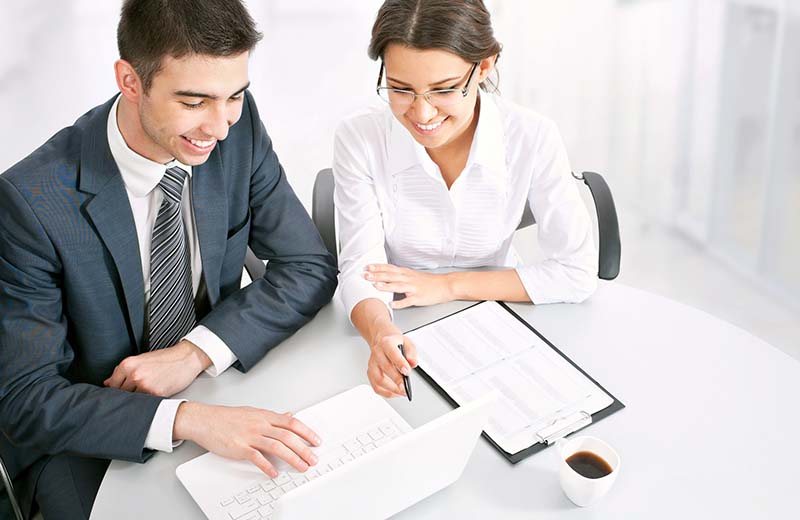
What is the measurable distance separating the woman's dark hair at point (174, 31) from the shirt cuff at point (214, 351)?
1.50 feet

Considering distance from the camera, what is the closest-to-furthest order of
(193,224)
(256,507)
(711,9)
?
(256,507)
(193,224)
(711,9)

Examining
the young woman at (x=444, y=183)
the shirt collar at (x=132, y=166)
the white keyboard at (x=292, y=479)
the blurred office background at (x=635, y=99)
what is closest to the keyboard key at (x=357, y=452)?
the white keyboard at (x=292, y=479)

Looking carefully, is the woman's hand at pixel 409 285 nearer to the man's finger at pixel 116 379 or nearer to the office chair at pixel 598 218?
the office chair at pixel 598 218

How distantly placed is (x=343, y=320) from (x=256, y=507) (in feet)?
1.66

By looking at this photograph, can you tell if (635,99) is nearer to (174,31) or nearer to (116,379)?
(174,31)

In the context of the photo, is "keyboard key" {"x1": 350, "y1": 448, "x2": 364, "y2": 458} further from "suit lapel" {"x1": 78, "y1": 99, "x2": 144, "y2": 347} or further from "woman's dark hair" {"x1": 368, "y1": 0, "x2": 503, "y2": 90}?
"woman's dark hair" {"x1": 368, "y1": 0, "x2": 503, "y2": 90}

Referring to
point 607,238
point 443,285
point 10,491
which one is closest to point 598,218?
point 607,238

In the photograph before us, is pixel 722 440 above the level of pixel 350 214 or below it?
below

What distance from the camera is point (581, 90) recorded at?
3656 mm

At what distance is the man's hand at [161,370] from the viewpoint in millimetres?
1429

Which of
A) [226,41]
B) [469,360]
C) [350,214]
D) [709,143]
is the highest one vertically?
[226,41]

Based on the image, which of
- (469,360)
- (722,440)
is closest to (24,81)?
(469,360)

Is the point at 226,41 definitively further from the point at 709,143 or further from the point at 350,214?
the point at 709,143

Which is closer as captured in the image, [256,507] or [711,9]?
[256,507]
